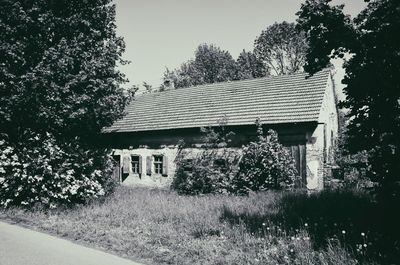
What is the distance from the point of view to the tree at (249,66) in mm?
45219

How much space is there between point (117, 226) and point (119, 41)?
9.52 meters

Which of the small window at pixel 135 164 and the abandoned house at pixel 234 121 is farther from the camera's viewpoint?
the small window at pixel 135 164

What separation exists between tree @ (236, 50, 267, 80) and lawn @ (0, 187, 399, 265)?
110 feet

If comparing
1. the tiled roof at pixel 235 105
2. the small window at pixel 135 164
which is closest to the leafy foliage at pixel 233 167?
the tiled roof at pixel 235 105

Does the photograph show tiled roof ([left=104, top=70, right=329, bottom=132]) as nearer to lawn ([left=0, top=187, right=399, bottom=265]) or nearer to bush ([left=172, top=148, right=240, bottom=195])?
bush ([left=172, top=148, right=240, bottom=195])

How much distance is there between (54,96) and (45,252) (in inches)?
314

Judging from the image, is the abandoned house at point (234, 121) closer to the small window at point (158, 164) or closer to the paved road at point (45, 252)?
the small window at point (158, 164)

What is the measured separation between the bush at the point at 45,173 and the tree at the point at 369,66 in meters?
9.95

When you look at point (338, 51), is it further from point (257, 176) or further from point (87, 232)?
point (257, 176)

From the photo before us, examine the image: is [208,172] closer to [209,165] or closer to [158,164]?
[209,165]

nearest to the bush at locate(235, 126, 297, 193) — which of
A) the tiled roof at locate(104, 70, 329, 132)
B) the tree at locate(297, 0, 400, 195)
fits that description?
the tiled roof at locate(104, 70, 329, 132)

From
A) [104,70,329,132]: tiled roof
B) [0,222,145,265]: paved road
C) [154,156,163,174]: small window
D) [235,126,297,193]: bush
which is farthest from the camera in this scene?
[154,156,163,174]: small window

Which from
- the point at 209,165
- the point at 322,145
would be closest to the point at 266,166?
the point at 209,165

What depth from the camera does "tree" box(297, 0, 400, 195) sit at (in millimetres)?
6488
